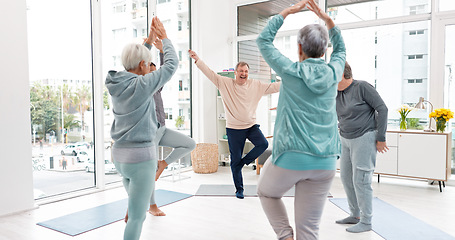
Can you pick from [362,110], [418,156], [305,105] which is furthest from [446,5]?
[305,105]

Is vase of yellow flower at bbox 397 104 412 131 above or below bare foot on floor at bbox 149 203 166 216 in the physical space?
above

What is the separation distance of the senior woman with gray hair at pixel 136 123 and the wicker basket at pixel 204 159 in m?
3.50

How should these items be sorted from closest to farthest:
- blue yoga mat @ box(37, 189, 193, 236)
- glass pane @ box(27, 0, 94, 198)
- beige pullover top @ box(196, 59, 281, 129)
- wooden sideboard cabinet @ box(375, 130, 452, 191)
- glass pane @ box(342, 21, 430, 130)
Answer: blue yoga mat @ box(37, 189, 193, 236) < beige pullover top @ box(196, 59, 281, 129) < glass pane @ box(27, 0, 94, 198) < wooden sideboard cabinet @ box(375, 130, 452, 191) < glass pane @ box(342, 21, 430, 130)

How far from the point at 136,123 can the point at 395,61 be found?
4196 mm

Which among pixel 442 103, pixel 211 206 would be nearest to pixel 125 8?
pixel 211 206

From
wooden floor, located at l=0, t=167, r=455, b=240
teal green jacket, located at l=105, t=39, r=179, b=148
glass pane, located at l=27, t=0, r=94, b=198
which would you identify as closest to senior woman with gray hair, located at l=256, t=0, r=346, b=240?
teal green jacket, located at l=105, t=39, r=179, b=148

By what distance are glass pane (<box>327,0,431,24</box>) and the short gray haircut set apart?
389 cm

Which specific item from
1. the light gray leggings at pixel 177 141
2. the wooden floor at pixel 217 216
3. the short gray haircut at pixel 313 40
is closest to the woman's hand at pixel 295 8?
the short gray haircut at pixel 313 40

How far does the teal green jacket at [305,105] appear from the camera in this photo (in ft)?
5.24

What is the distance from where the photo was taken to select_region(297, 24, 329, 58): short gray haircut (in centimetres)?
164

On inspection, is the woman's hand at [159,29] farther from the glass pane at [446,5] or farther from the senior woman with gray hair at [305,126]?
the glass pane at [446,5]

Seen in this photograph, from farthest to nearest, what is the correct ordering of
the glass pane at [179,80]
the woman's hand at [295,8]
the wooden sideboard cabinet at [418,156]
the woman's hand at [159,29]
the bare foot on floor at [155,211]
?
the glass pane at [179,80]
the wooden sideboard cabinet at [418,156]
the bare foot on floor at [155,211]
the woman's hand at [159,29]
the woman's hand at [295,8]

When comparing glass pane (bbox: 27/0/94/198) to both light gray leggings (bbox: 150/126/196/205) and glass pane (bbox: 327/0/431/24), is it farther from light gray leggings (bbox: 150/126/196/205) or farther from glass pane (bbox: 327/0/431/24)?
glass pane (bbox: 327/0/431/24)

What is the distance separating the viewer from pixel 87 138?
438 centimetres
